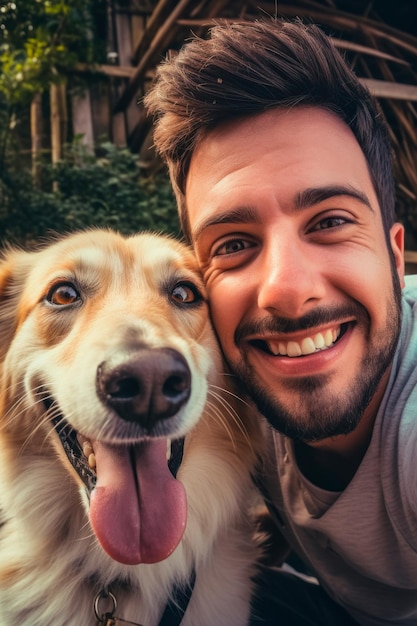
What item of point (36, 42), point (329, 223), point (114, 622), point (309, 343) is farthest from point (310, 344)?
point (36, 42)

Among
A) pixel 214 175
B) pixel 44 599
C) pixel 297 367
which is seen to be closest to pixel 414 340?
pixel 297 367

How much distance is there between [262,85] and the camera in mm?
1883

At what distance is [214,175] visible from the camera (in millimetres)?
1965

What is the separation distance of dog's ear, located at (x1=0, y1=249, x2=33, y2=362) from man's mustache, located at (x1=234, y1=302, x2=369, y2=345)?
982 mm

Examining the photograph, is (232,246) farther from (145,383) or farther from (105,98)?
(105,98)

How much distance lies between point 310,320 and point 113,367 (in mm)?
624

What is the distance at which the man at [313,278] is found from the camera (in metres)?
1.75

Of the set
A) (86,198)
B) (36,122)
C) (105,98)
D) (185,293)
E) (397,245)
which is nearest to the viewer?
(185,293)

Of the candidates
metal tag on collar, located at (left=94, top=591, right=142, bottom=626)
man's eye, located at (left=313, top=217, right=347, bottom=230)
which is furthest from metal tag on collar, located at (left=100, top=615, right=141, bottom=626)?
man's eye, located at (left=313, top=217, right=347, bottom=230)

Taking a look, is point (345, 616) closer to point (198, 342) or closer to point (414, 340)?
point (414, 340)

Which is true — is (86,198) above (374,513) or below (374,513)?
above

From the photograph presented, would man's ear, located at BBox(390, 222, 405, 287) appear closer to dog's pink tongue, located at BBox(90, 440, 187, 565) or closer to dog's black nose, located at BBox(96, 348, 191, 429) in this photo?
dog's black nose, located at BBox(96, 348, 191, 429)

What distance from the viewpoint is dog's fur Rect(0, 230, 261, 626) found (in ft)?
5.21

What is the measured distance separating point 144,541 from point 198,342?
690 millimetres
